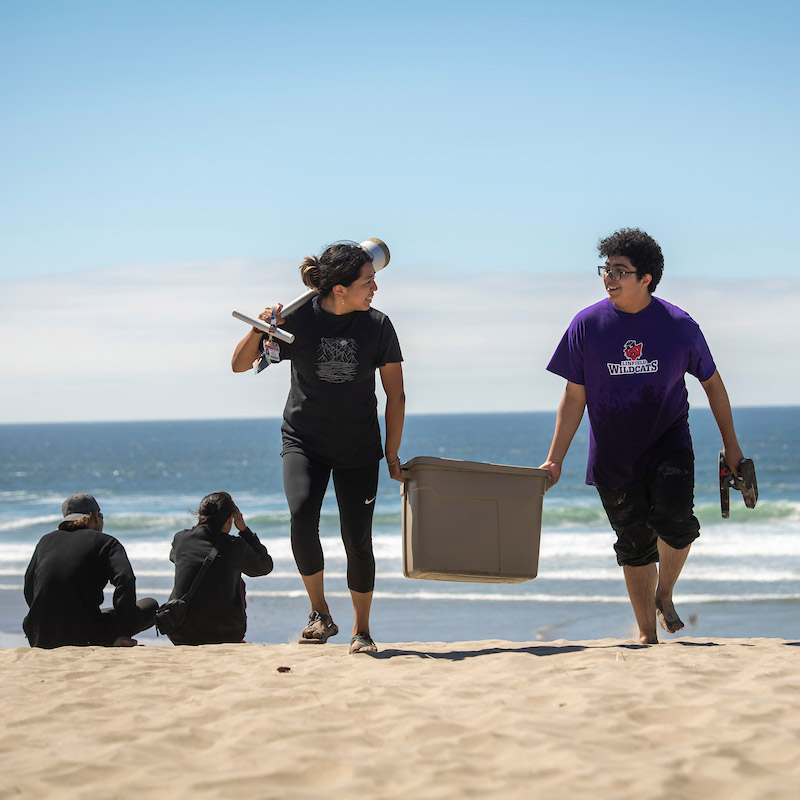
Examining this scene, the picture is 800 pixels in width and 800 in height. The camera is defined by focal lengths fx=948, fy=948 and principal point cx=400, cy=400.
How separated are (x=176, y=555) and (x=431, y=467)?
2.09 meters

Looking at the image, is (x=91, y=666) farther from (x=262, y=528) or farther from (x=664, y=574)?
(x=262, y=528)

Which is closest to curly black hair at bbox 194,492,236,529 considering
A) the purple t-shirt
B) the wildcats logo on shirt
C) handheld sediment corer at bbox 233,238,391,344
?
handheld sediment corer at bbox 233,238,391,344

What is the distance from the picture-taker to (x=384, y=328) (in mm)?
4703

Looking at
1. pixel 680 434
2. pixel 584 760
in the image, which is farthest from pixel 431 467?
pixel 584 760

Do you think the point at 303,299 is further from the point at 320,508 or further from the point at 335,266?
the point at 320,508

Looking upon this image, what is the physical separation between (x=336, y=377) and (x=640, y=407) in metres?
1.50

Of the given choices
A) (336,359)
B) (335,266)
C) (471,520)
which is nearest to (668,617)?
(471,520)

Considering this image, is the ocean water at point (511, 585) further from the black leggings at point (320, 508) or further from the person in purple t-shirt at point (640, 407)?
the black leggings at point (320, 508)

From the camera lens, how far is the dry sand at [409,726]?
8.38 ft

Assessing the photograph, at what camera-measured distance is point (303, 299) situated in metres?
4.73

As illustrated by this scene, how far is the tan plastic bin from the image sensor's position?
4441mm

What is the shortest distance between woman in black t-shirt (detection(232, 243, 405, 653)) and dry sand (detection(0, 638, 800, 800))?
0.64 m

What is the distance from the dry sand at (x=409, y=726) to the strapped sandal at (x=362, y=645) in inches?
5.7

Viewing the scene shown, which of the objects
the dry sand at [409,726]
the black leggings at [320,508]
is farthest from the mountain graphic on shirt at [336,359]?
the dry sand at [409,726]
